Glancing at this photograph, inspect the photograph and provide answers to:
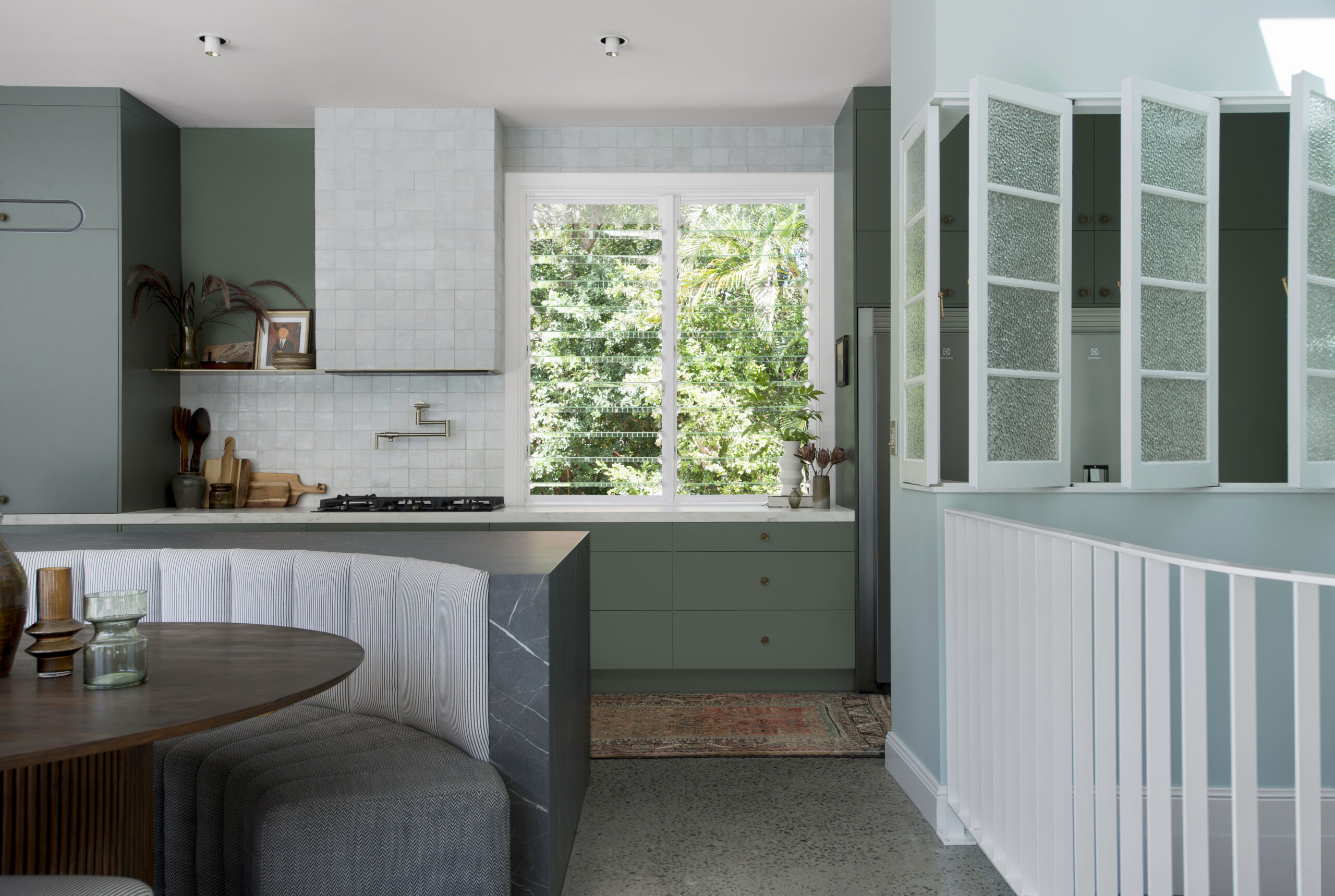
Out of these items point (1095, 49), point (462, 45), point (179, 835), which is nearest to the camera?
point (179, 835)

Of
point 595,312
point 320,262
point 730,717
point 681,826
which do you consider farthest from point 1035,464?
point 320,262

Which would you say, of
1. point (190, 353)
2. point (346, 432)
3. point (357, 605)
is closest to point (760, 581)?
point (357, 605)

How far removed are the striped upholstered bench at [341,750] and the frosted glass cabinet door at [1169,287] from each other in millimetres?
1823

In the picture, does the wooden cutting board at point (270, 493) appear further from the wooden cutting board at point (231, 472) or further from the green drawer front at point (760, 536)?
the green drawer front at point (760, 536)

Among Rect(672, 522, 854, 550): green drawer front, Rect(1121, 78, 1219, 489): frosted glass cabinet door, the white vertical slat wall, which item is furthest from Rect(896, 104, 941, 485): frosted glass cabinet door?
Rect(672, 522, 854, 550): green drawer front

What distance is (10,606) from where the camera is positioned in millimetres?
1312

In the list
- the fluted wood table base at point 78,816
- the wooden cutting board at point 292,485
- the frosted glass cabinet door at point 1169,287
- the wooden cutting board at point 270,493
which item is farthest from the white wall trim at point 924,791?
the wooden cutting board at point 270,493

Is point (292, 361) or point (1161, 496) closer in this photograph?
point (1161, 496)

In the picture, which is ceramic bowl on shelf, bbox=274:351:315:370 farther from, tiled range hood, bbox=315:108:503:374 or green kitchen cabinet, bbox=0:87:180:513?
green kitchen cabinet, bbox=0:87:180:513

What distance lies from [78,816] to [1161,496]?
8.90 ft

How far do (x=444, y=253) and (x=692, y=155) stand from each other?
1369 mm

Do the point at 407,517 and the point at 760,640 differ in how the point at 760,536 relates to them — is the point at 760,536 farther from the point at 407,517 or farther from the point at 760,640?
the point at 407,517

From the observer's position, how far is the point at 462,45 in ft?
11.2

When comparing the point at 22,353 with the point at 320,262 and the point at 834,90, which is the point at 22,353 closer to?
the point at 320,262
